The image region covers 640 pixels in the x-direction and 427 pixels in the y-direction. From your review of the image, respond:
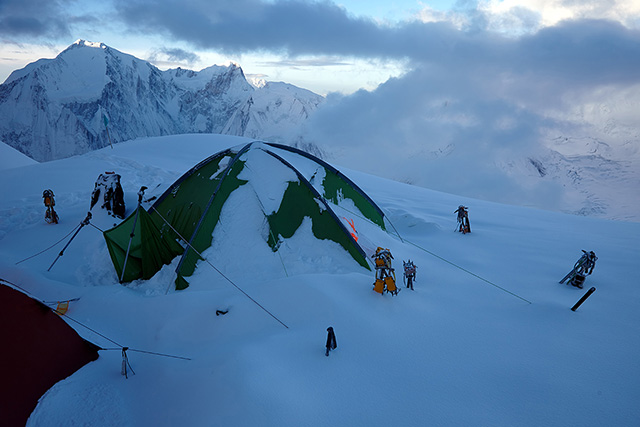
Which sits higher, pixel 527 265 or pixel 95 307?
pixel 527 265

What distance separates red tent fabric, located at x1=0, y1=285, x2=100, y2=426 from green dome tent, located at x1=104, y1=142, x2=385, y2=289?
2671 millimetres

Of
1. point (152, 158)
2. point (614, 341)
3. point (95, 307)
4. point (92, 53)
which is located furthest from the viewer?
point (92, 53)

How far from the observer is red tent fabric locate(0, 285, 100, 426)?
3998mm

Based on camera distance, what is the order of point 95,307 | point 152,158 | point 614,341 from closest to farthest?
point 614,341 → point 95,307 → point 152,158

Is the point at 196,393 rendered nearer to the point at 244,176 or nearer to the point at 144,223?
the point at 144,223

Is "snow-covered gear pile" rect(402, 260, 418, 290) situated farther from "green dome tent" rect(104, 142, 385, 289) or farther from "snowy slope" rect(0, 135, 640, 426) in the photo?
"green dome tent" rect(104, 142, 385, 289)

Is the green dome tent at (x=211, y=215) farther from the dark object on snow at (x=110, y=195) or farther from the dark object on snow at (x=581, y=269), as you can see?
the dark object on snow at (x=581, y=269)

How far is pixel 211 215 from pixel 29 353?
4540 mm

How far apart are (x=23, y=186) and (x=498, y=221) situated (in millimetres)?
22122

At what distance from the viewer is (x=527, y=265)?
381 inches

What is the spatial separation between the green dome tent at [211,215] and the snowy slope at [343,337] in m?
0.39

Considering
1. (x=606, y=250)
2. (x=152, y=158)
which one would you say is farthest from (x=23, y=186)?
(x=606, y=250)

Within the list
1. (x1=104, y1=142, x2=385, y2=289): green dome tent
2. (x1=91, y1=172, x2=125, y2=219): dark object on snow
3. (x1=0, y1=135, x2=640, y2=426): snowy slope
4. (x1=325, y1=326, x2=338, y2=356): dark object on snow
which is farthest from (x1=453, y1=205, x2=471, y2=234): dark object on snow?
(x1=91, y1=172, x2=125, y2=219): dark object on snow

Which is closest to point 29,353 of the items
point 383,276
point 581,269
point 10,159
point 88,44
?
point 383,276
